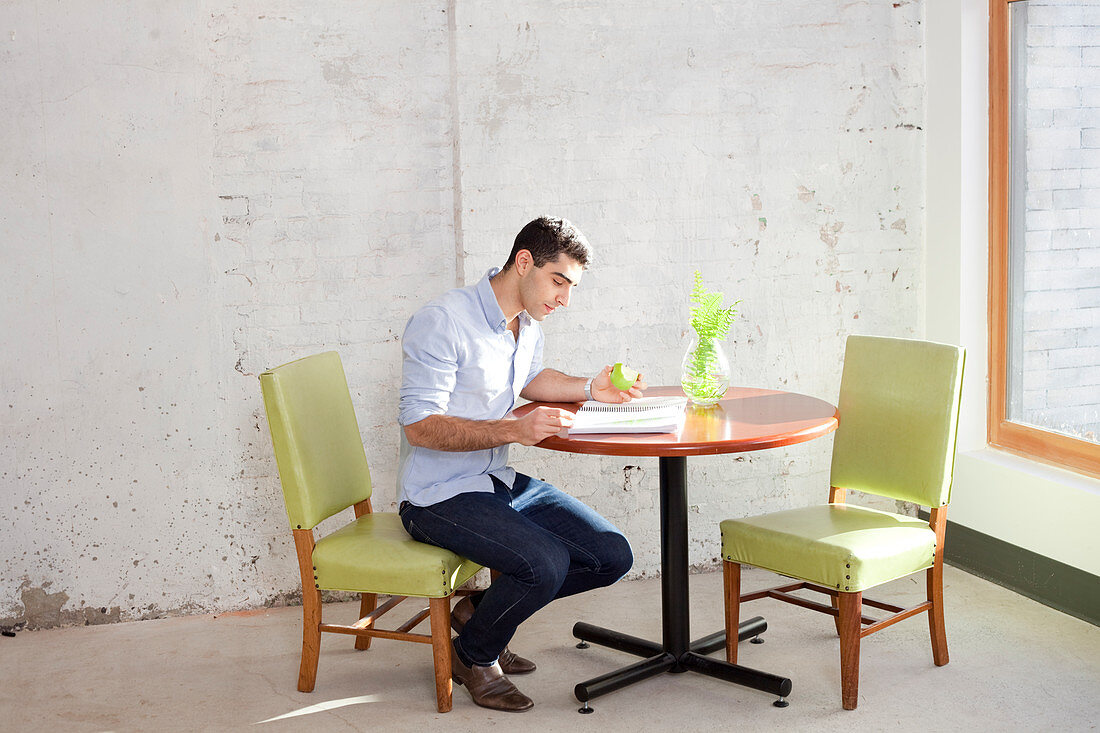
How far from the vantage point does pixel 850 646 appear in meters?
2.66

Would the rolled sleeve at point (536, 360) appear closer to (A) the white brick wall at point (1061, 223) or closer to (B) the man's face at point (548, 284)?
(B) the man's face at point (548, 284)

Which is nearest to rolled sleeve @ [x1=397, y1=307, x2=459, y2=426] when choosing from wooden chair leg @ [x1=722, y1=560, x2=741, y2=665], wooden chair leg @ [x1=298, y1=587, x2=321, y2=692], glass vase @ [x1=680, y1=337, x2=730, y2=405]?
wooden chair leg @ [x1=298, y1=587, x2=321, y2=692]

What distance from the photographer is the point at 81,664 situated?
3.18 m

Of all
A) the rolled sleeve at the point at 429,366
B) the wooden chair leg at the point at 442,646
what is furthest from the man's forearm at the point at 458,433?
the wooden chair leg at the point at 442,646

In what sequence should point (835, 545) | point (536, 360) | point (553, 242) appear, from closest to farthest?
1. point (835, 545)
2. point (553, 242)
3. point (536, 360)

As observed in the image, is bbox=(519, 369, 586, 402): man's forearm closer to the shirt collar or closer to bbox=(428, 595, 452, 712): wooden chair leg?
the shirt collar

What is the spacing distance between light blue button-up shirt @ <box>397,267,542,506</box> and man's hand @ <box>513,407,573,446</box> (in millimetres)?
271

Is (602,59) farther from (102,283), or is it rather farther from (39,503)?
(39,503)

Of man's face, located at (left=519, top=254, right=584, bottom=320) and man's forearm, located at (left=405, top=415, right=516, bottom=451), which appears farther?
man's face, located at (left=519, top=254, right=584, bottom=320)

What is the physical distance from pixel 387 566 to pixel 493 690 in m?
0.45

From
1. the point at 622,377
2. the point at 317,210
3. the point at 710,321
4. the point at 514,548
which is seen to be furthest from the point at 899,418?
the point at 317,210

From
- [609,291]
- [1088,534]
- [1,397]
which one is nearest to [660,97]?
[609,291]

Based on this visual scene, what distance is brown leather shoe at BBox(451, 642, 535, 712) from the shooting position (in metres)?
2.74

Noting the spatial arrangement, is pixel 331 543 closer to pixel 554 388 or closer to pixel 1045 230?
pixel 554 388
